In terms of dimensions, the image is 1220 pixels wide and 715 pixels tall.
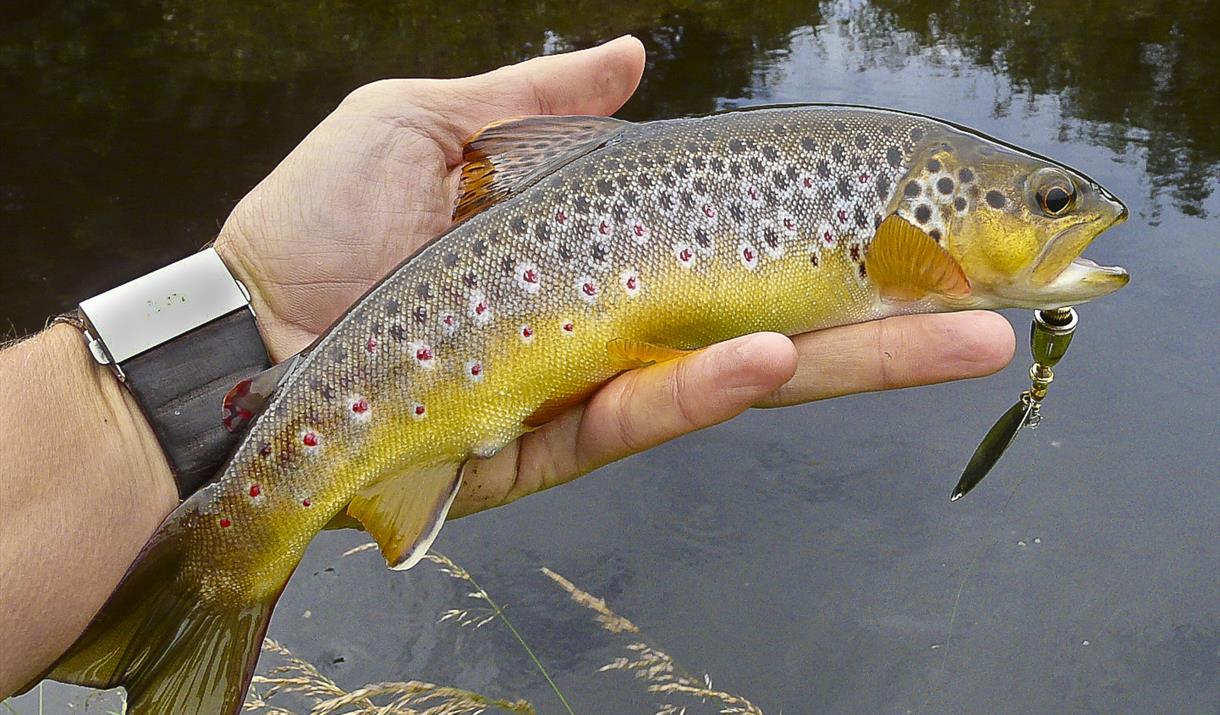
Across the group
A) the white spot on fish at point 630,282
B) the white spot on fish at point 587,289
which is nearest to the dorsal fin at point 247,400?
the white spot on fish at point 587,289

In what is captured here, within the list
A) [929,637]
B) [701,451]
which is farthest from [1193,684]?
[701,451]

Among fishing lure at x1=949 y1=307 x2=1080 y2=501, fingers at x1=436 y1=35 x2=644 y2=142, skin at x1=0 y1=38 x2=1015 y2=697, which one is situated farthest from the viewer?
fingers at x1=436 y1=35 x2=644 y2=142

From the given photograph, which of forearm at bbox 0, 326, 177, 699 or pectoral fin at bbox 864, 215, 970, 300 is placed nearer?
forearm at bbox 0, 326, 177, 699

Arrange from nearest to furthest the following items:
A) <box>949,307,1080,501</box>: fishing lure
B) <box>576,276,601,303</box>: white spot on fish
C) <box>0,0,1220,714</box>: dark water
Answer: <box>576,276,601,303</box>: white spot on fish, <box>949,307,1080,501</box>: fishing lure, <box>0,0,1220,714</box>: dark water

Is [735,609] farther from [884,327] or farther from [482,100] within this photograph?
[482,100]

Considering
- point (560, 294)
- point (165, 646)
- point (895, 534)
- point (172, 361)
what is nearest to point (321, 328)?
point (172, 361)

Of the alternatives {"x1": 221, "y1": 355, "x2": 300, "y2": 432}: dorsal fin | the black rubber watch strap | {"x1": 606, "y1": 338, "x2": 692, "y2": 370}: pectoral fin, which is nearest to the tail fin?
{"x1": 221, "y1": 355, "x2": 300, "y2": 432}: dorsal fin

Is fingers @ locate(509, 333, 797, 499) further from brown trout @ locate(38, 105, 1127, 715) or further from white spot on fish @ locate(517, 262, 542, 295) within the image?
white spot on fish @ locate(517, 262, 542, 295)

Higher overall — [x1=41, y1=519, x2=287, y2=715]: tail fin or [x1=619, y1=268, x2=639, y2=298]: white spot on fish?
[x1=619, y1=268, x2=639, y2=298]: white spot on fish
